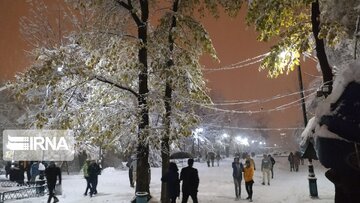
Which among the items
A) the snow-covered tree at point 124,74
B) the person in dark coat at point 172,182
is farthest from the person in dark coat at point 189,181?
the snow-covered tree at point 124,74

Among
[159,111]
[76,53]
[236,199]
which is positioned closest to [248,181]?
[236,199]

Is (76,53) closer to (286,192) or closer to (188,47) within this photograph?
(188,47)

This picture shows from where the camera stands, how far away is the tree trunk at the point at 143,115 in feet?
41.4

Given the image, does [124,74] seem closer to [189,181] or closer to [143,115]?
[143,115]

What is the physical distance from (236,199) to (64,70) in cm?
935

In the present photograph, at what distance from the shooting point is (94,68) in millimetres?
13148

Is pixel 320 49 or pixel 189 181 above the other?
pixel 320 49

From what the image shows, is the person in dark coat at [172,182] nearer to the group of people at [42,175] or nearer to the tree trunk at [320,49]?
the tree trunk at [320,49]

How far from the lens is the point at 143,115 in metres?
12.9

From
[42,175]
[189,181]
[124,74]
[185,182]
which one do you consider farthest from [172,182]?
[42,175]

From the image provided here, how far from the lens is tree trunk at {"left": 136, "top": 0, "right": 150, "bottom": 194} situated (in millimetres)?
12633

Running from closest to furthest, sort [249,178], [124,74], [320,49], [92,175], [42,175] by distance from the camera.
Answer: [320,49] → [124,74] → [249,178] → [92,175] → [42,175]

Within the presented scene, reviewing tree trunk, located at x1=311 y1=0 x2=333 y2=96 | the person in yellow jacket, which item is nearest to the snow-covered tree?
Result: tree trunk, located at x1=311 y1=0 x2=333 y2=96

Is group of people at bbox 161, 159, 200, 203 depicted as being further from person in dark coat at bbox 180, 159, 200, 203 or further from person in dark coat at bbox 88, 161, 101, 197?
person in dark coat at bbox 88, 161, 101, 197
